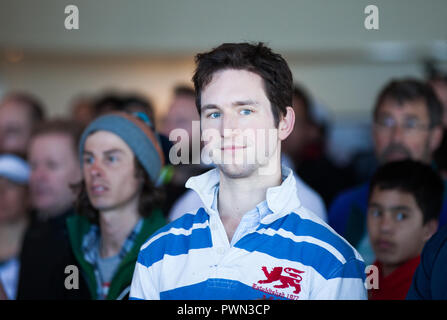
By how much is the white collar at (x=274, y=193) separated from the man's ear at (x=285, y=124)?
105mm

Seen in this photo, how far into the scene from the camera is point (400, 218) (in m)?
2.23

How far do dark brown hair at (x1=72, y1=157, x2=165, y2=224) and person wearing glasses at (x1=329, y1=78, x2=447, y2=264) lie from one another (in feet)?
2.65

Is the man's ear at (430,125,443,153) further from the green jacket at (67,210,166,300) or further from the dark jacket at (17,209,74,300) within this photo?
the dark jacket at (17,209,74,300)

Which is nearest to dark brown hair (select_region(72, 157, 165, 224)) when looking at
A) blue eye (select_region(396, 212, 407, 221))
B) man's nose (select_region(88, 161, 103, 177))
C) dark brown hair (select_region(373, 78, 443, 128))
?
man's nose (select_region(88, 161, 103, 177))

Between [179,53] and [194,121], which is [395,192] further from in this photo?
[179,53]

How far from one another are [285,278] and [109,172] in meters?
1.02

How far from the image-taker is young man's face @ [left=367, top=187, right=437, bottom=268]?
218 centimetres

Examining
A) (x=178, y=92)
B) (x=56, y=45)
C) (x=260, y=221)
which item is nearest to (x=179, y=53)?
(x=56, y=45)

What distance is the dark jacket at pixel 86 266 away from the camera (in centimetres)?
209

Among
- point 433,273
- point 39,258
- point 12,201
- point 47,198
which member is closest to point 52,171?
point 47,198

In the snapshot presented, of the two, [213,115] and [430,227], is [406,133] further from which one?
[213,115]

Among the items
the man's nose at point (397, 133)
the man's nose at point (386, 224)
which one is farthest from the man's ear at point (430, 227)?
the man's nose at point (397, 133)

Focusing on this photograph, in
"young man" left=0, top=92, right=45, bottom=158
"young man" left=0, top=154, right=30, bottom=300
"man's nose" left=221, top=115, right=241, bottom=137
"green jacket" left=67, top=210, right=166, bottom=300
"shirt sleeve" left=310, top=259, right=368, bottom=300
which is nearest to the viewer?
"shirt sleeve" left=310, top=259, right=368, bottom=300

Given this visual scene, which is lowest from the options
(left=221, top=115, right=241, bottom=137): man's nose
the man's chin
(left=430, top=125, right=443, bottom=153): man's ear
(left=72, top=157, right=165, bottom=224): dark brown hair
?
(left=72, top=157, right=165, bottom=224): dark brown hair
